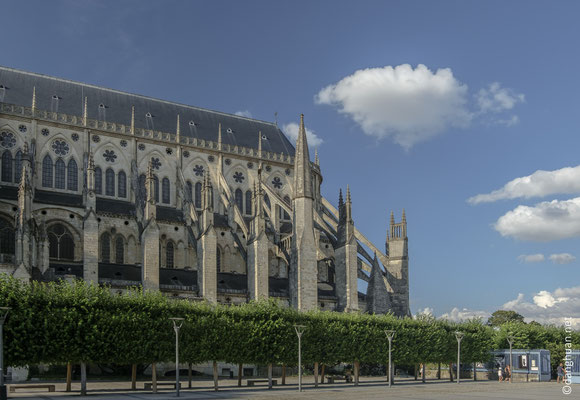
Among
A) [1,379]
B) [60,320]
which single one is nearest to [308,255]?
[60,320]

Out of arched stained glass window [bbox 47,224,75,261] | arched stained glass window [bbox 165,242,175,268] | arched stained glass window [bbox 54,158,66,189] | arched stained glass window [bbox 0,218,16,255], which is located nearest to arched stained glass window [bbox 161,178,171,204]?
arched stained glass window [bbox 165,242,175,268]

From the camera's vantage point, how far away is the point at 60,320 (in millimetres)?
30047

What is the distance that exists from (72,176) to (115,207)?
15.3ft

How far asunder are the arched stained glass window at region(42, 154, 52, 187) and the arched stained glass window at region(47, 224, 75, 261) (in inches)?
220

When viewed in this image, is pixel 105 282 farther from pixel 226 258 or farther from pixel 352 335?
pixel 352 335

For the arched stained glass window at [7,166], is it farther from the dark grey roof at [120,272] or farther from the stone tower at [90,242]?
the dark grey roof at [120,272]

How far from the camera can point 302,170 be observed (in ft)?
168

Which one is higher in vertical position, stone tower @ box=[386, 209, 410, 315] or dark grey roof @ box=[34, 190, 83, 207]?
dark grey roof @ box=[34, 190, 83, 207]

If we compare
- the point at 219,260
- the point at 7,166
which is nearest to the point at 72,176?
the point at 7,166

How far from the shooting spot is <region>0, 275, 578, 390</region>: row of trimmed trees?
29609mm

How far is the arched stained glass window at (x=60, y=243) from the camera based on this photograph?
4769 cm

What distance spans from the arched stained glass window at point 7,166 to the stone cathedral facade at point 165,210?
0.26 feet

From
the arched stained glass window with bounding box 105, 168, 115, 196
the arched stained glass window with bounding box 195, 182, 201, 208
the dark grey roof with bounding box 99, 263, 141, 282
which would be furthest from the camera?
the arched stained glass window with bounding box 195, 182, 201, 208

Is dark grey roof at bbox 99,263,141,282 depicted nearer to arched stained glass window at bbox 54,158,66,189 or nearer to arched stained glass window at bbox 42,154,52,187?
arched stained glass window at bbox 54,158,66,189
